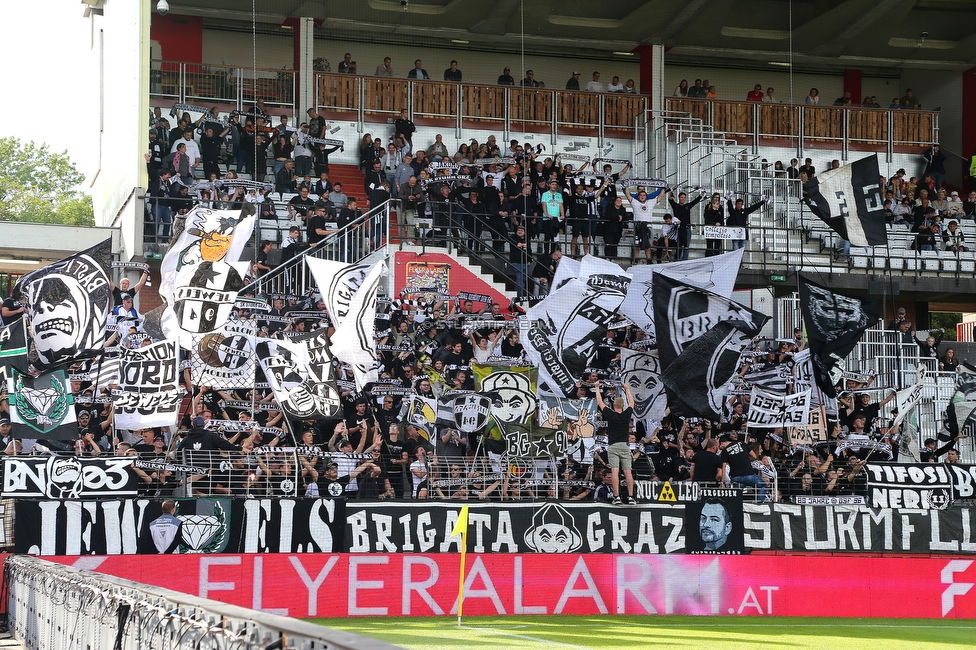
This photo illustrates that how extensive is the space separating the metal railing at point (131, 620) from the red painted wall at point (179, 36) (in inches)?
902

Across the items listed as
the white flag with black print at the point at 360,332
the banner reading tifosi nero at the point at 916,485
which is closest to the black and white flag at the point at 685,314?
the banner reading tifosi nero at the point at 916,485

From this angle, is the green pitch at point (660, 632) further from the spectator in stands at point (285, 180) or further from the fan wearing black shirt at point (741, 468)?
the spectator in stands at point (285, 180)

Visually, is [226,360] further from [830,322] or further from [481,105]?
[481,105]

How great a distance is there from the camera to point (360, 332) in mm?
19406

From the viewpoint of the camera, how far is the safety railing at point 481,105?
32594 millimetres

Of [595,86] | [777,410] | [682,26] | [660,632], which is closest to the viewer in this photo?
[660,632]

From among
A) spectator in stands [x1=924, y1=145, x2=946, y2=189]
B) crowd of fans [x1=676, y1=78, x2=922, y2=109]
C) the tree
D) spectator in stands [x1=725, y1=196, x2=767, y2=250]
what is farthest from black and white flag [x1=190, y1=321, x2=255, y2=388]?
the tree

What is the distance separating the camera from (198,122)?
91.4 ft

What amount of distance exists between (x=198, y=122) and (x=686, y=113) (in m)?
14.1

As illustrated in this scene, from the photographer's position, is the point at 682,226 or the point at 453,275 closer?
the point at 453,275

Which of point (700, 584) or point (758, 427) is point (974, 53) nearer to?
point (758, 427)

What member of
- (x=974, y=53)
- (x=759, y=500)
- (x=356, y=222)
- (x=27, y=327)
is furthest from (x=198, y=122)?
(x=974, y=53)

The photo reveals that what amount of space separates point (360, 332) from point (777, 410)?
7.78 meters

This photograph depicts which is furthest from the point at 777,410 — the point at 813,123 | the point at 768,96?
the point at 768,96
